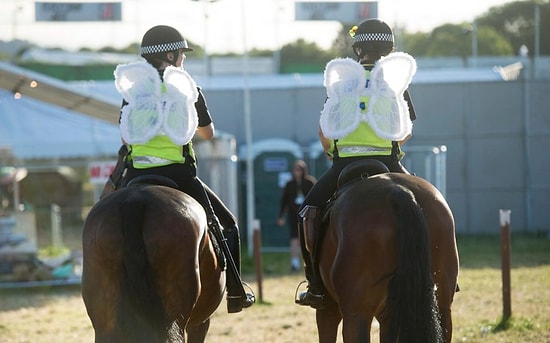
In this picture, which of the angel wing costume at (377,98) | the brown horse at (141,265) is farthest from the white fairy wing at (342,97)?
the brown horse at (141,265)

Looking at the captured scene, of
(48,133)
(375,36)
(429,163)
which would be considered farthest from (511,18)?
(375,36)

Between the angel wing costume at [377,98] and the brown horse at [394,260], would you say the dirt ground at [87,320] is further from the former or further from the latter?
the brown horse at [394,260]

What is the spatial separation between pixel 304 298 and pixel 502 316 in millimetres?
4877

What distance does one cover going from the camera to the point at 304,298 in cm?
759

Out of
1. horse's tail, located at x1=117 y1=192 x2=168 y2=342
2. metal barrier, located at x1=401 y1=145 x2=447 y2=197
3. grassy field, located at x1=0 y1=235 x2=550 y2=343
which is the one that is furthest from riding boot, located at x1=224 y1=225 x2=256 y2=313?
metal barrier, located at x1=401 y1=145 x2=447 y2=197

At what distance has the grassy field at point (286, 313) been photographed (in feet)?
36.4

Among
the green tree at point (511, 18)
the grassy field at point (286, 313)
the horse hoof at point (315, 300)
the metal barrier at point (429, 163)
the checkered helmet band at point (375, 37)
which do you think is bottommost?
the grassy field at point (286, 313)

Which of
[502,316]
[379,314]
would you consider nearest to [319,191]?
[379,314]

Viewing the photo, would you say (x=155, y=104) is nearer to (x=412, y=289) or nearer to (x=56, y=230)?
(x=412, y=289)

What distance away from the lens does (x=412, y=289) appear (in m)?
5.79

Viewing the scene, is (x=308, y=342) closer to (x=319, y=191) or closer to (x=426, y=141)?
(x=319, y=191)

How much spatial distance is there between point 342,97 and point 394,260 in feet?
5.16

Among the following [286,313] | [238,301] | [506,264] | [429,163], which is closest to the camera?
[238,301]

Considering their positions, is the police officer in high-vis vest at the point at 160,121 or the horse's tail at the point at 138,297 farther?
the police officer in high-vis vest at the point at 160,121
